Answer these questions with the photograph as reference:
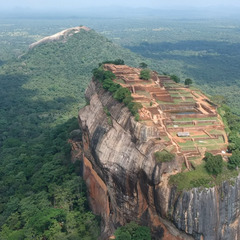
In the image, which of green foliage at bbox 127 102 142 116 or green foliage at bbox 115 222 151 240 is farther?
green foliage at bbox 127 102 142 116

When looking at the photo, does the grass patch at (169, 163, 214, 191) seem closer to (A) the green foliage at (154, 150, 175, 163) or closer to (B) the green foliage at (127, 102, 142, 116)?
(A) the green foliage at (154, 150, 175, 163)

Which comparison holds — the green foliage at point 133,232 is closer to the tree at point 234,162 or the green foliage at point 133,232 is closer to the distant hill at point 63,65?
the tree at point 234,162

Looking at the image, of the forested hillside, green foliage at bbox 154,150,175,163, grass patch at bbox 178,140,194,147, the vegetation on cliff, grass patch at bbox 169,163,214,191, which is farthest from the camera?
the forested hillside

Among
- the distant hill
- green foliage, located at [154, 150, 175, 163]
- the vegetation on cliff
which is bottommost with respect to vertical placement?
the distant hill

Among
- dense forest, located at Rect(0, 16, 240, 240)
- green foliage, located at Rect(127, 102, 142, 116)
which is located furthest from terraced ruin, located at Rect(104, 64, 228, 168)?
dense forest, located at Rect(0, 16, 240, 240)

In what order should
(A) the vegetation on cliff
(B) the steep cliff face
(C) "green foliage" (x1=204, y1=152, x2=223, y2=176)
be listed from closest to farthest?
(B) the steep cliff face → (C) "green foliage" (x1=204, y1=152, x2=223, y2=176) → (A) the vegetation on cliff

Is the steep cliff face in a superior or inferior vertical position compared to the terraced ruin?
inferior
